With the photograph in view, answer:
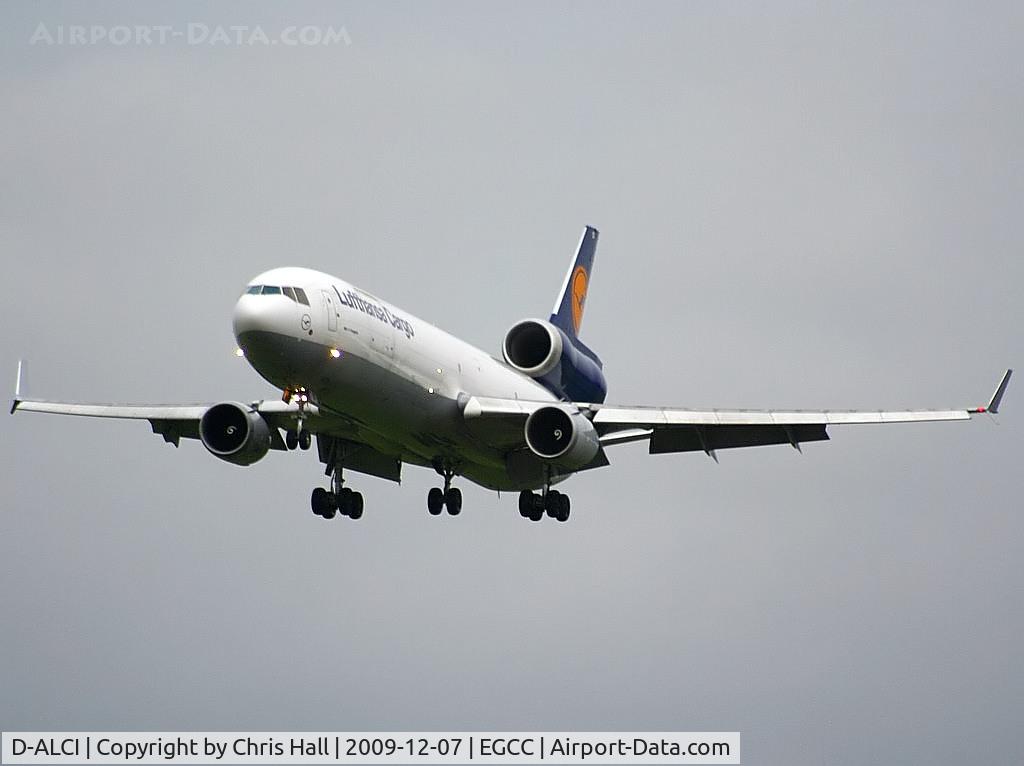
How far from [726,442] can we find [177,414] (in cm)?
1463

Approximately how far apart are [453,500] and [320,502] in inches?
145

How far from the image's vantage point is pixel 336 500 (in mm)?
48125

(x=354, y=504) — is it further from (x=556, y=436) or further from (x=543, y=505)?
(x=556, y=436)

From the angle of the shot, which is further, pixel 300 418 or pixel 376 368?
pixel 376 368

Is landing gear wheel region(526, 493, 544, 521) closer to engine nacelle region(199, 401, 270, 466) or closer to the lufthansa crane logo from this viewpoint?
engine nacelle region(199, 401, 270, 466)

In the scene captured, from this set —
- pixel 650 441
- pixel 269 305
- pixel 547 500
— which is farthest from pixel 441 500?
pixel 269 305

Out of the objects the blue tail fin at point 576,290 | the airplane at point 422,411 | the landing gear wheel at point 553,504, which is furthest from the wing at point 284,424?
the blue tail fin at point 576,290

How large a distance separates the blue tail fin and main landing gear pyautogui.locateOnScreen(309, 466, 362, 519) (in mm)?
10617

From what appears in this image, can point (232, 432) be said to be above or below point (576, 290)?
below

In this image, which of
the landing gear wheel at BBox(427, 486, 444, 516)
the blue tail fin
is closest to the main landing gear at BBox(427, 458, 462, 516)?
the landing gear wheel at BBox(427, 486, 444, 516)

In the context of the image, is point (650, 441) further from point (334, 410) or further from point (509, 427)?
point (334, 410)

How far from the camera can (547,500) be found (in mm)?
49406

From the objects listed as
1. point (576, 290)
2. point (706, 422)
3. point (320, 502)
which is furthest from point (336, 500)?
point (576, 290)

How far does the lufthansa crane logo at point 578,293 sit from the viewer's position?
192ft
